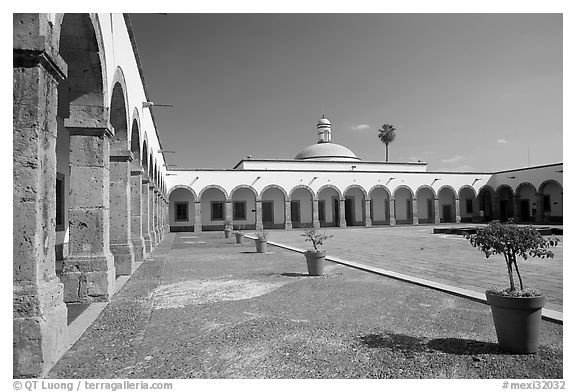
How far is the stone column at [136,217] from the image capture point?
989 cm

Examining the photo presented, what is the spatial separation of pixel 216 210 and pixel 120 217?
22585mm

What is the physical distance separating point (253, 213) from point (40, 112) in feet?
92.0

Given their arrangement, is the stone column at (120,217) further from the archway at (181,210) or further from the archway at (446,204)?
the archway at (446,204)

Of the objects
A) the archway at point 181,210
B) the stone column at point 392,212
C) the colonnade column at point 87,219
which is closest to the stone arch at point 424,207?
the stone column at point 392,212

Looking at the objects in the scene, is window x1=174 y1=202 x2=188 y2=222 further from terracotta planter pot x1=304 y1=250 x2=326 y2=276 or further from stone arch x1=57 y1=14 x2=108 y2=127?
stone arch x1=57 y1=14 x2=108 y2=127

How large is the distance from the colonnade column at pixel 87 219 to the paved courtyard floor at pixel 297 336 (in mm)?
444

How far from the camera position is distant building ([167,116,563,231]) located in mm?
29125

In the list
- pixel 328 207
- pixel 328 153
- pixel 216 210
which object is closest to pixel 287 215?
pixel 328 207

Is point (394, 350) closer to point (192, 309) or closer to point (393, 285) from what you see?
point (192, 309)

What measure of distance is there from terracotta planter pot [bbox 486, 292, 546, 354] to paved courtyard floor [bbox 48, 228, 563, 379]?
0.30ft

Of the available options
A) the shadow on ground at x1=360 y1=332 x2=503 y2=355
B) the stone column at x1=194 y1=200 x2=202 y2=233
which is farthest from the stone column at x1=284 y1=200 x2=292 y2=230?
the shadow on ground at x1=360 y1=332 x2=503 y2=355
